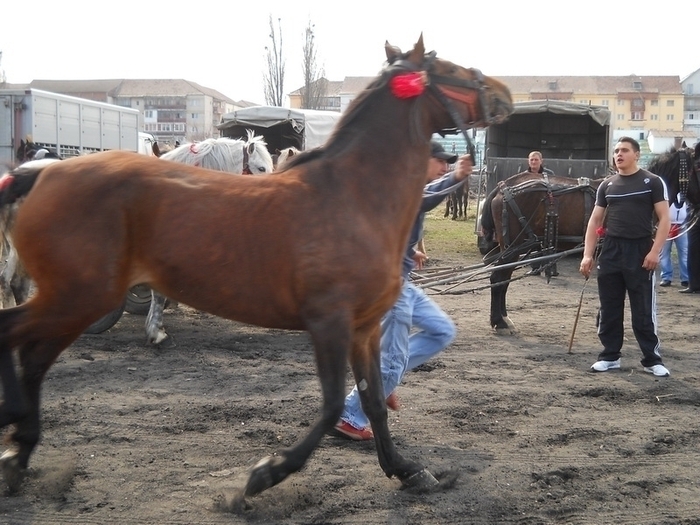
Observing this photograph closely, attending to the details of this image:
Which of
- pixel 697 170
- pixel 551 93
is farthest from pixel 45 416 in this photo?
pixel 551 93

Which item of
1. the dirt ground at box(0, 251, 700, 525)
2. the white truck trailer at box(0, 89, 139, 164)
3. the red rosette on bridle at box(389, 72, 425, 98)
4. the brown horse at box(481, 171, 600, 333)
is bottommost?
the dirt ground at box(0, 251, 700, 525)

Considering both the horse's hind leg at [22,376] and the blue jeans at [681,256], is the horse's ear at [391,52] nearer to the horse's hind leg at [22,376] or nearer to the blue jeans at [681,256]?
the horse's hind leg at [22,376]

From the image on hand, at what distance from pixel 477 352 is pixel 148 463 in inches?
161

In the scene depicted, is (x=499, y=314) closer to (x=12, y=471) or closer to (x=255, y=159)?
(x=255, y=159)

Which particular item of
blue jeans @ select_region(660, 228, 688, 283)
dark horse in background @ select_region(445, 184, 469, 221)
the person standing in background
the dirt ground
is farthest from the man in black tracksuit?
dark horse in background @ select_region(445, 184, 469, 221)

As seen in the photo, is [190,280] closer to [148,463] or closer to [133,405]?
[148,463]

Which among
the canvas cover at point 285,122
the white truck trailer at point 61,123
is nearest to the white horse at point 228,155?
the white truck trailer at point 61,123

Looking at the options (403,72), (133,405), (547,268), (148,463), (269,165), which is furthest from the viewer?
(547,268)

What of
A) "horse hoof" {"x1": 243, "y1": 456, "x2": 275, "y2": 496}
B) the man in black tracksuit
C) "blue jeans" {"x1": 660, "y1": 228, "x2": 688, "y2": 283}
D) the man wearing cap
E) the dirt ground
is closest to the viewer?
"horse hoof" {"x1": 243, "y1": 456, "x2": 275, "y2": 496}

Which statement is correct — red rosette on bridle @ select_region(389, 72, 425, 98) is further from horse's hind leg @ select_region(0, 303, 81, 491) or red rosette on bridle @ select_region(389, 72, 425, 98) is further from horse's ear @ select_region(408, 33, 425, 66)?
horse's hind leg @ select_region(0, 303, 81, 491)

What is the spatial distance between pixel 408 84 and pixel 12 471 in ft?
9.36

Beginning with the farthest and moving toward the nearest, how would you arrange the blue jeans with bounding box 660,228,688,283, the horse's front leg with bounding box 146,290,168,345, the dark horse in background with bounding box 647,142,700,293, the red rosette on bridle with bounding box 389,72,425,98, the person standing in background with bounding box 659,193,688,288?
the blue jeans with bounding box 660,228,688,283 → the person standing in background with bounding box 659,193,688,288 → the dark horse in background with bounding box 647,142,700,293 → the horse's front leg with bounding box 146,290,168,345 → the red rosette on bridle with bounding box 389,72,425,98

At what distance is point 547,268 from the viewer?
9469 mm

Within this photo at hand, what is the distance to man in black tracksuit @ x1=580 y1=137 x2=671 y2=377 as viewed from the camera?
6523 mm
